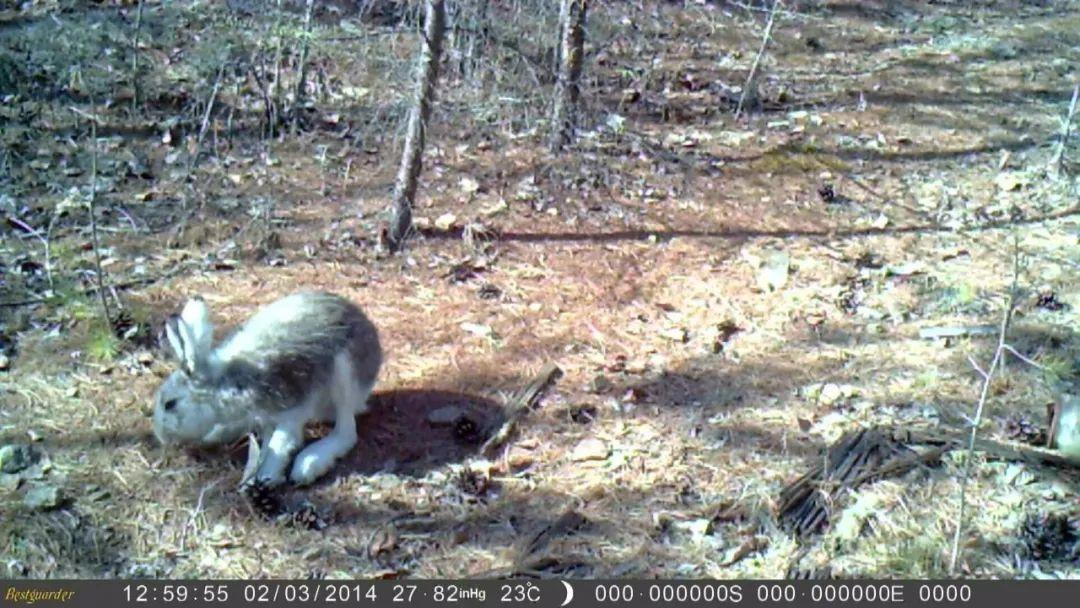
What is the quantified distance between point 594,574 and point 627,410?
1230mm

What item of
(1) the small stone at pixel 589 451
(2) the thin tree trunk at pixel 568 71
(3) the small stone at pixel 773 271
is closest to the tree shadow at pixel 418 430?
(1) the small stone at pixel 589 451

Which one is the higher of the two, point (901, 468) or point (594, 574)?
point (901, 468)

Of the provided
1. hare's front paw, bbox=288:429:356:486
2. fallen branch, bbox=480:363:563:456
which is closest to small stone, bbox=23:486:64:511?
hare's front paw, bbox=288:429:356:486

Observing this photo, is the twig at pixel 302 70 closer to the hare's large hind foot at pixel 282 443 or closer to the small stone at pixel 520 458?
the hare's large hind foot at pixel 282 443

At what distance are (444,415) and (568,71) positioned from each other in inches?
144

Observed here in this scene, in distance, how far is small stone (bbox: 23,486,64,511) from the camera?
4.97 meters

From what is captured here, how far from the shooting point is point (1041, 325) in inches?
256

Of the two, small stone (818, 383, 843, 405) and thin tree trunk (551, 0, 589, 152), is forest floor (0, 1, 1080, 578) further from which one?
thin tree trunk (551, 0, 589, 152)

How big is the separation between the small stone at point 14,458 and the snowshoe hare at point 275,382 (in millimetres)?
584

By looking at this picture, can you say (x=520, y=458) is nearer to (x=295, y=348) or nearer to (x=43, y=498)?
(x=295, y=348)

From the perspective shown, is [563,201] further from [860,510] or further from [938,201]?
[860,510]

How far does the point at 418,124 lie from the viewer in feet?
23.4
